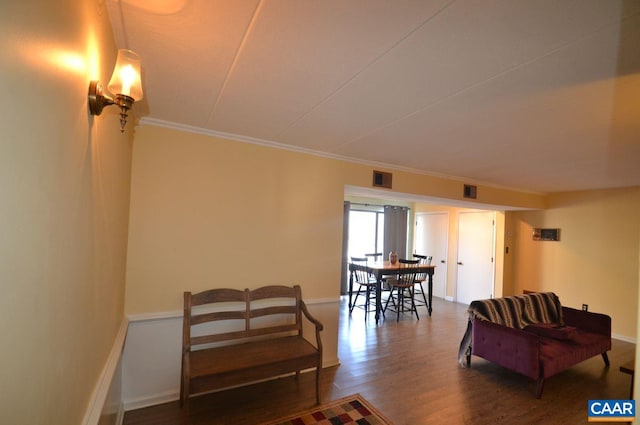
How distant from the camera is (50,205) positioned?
2.44ft

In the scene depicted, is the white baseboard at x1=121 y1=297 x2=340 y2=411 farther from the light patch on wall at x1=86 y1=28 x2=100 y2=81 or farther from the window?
the window

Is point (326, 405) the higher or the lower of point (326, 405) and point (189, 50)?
the lower

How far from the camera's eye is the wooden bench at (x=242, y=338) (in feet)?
7.11

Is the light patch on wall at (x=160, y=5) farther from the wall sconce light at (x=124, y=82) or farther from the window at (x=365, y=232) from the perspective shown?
the window at (x=365, y=232)

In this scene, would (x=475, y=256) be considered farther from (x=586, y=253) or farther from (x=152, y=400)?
(x=152, y=400)

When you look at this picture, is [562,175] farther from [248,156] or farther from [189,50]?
[189,50]

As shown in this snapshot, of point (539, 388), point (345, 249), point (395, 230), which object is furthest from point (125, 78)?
point (395, 230)

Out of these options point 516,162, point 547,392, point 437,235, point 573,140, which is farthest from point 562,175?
point 437,235

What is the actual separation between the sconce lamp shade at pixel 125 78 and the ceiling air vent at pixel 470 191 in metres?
4.25

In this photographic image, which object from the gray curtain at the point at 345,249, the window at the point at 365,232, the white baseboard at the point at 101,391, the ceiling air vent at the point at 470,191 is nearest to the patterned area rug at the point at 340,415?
the white baseboard at the point at 101,391

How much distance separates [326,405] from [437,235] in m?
5.30

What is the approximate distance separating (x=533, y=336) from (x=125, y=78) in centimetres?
362

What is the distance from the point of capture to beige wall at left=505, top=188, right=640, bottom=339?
170 inches

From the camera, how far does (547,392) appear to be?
2.80 m
